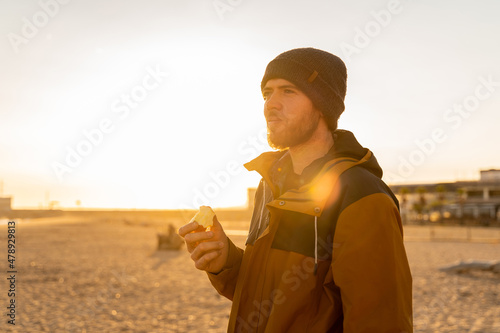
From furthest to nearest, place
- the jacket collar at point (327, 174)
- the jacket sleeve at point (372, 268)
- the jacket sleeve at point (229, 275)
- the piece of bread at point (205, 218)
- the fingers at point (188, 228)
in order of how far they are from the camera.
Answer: the jacket sleeve at point (229, 275) < the piece of bread at point (205, 218) < the fingers at point (188, 228) < the jacket collar at point (327, 174) < the jacket sleeve at point (372, 268)

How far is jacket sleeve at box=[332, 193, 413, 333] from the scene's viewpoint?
5.94 ft

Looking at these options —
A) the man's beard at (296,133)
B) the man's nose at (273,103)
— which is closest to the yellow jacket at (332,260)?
the man's beard at (296,133)

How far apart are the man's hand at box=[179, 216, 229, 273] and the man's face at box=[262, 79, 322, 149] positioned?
628 mm

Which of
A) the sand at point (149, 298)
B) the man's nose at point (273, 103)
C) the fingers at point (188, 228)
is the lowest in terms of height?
the sand at point (149, 298)

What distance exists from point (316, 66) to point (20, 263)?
16.5 metres

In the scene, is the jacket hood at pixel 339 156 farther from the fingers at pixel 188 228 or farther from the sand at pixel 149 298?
the sand at pixel 149 298

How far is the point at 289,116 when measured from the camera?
7.84 feet

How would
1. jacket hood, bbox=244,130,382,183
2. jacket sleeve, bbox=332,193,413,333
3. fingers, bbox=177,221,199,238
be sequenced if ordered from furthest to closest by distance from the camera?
fingers, bbox=177,221,199,238, jacket hood, bbox=244,130,382,183, jacket sleeve, bbox=332,193,413,333

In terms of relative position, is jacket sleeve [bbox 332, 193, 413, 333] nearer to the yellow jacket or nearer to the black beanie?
the yellow jacket

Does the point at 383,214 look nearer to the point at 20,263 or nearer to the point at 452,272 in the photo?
the point at 452,272

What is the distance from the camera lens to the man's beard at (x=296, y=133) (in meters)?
2.39

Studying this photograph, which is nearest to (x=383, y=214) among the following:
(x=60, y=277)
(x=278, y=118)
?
(x=278, y=118)

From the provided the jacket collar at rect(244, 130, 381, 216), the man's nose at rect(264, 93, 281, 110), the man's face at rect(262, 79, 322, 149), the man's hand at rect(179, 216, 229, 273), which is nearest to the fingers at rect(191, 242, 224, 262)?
the man's hand at rect(179, 216, 229, 273)

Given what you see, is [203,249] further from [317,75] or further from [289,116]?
[317,75]
